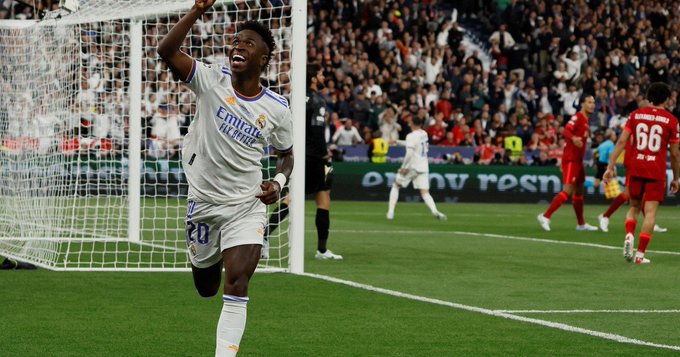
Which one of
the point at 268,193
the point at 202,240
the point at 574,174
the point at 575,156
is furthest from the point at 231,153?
the point at 574,174

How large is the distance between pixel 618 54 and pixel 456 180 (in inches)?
423

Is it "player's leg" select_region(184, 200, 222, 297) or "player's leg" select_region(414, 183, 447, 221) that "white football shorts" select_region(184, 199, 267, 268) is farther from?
"player's leg" select_region(414, 183, 447, 221)

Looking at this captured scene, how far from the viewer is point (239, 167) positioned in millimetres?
7191

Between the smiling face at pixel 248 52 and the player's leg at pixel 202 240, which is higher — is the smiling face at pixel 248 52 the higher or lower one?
the higher one

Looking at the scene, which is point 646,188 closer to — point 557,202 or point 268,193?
point 557,202

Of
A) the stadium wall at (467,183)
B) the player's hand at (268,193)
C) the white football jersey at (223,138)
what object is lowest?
the stadium wall at (467,183)

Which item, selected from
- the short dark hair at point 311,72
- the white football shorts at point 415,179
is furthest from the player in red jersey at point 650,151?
the white football shorts at point 415,179

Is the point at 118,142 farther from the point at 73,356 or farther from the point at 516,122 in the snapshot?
the point at 516,122

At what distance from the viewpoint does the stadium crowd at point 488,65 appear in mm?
32688

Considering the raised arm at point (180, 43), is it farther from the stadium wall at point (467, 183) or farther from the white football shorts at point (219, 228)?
the stadium wall at point (467, 183)

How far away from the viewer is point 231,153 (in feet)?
23.6

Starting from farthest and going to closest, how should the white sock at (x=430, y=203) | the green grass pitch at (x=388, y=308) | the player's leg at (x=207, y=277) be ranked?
the white sock at (x=430, y=203)
the green grass pitch at (x=388, y=308)
the player's leg at (x=207, y=277)

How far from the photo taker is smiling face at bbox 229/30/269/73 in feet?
23.2

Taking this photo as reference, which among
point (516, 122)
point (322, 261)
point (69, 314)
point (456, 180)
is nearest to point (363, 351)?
point (69, 314)
